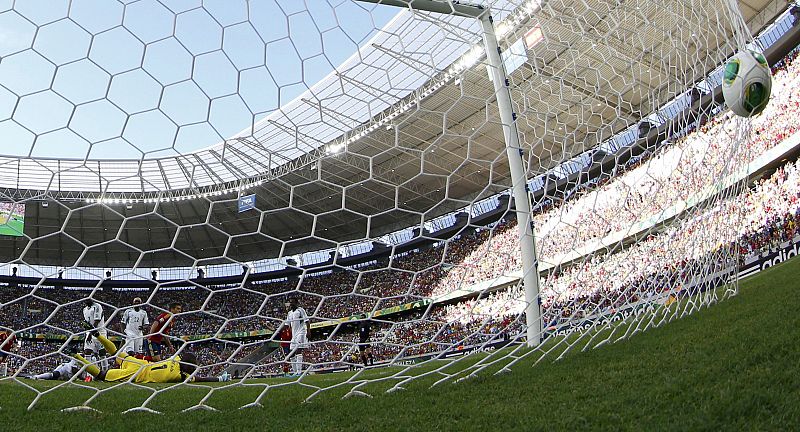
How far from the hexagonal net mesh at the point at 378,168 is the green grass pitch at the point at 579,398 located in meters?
0.19

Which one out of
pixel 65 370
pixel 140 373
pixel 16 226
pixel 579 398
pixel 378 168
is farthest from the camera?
pixel 16 226

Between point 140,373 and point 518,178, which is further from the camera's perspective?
point 140,373

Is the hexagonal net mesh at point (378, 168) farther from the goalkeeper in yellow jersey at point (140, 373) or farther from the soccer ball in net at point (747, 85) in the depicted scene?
the soccer ball in net at point (747, 85)

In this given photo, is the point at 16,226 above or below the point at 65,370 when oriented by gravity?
above

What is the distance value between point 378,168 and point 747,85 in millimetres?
2352

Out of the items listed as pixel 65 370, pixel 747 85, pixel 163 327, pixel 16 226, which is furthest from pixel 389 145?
pixel 16 226

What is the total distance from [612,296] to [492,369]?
1.21 metres

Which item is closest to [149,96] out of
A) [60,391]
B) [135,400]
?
[135,400]

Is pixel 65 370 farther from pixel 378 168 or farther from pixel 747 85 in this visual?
pixel 747 85

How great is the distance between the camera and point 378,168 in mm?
2801

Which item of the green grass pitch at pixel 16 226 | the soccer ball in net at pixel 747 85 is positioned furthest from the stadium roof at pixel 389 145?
the soccer ball in net at pixel 747 85

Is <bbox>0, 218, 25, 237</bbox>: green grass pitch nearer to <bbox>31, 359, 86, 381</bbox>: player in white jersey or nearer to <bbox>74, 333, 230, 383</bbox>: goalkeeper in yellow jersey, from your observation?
<bbox>74, 333, 230, 383</bbox>: goalkeeper in yellow jersey

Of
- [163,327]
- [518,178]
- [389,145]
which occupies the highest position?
[389,145]

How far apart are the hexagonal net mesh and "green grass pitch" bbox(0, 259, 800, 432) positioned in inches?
7.5
